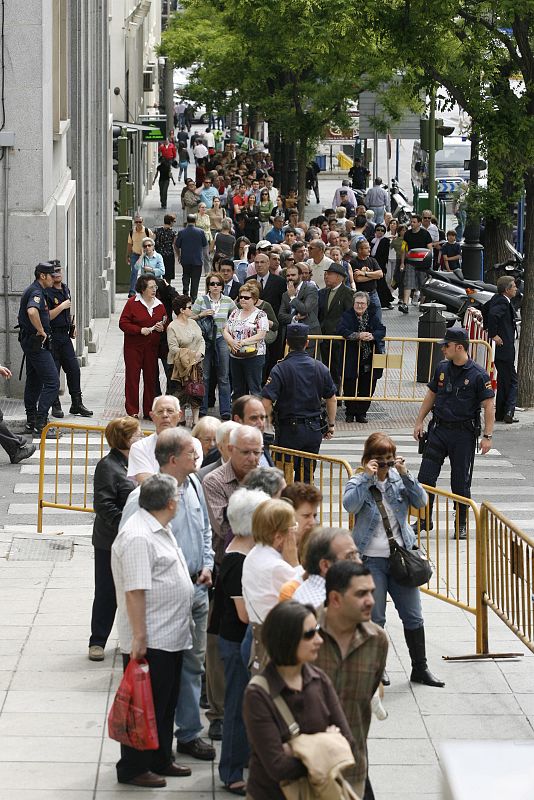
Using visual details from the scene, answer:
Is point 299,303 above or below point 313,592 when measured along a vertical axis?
above

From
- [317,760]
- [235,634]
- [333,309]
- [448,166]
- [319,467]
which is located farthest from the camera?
[448,166]

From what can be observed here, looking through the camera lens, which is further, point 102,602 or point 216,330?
point 216,330

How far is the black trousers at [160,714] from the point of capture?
25.0 ft

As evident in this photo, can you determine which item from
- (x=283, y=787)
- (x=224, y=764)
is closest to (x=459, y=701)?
(x=224, y=764)

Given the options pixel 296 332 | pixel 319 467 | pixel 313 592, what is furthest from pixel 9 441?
pixel 313 592

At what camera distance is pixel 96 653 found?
9.73 metres

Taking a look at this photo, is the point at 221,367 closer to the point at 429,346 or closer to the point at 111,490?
the point at 429,346

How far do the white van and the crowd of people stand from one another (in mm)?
38221

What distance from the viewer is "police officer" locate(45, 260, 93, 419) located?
57.5 feet

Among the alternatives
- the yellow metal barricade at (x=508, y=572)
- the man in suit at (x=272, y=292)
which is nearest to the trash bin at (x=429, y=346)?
the man in suit at (x=272, y=292)

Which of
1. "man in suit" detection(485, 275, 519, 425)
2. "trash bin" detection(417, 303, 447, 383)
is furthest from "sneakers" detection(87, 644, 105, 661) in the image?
"trash bin" detection(417, 303, 447, 383)

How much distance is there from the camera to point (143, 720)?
7418 mm

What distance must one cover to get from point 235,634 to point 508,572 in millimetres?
2829

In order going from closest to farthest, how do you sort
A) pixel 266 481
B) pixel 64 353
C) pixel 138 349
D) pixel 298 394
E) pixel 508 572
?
pixel 266 481 → pixel 508 572 → pixel 298 394 → pixel 64 353 → pixel 138 349
